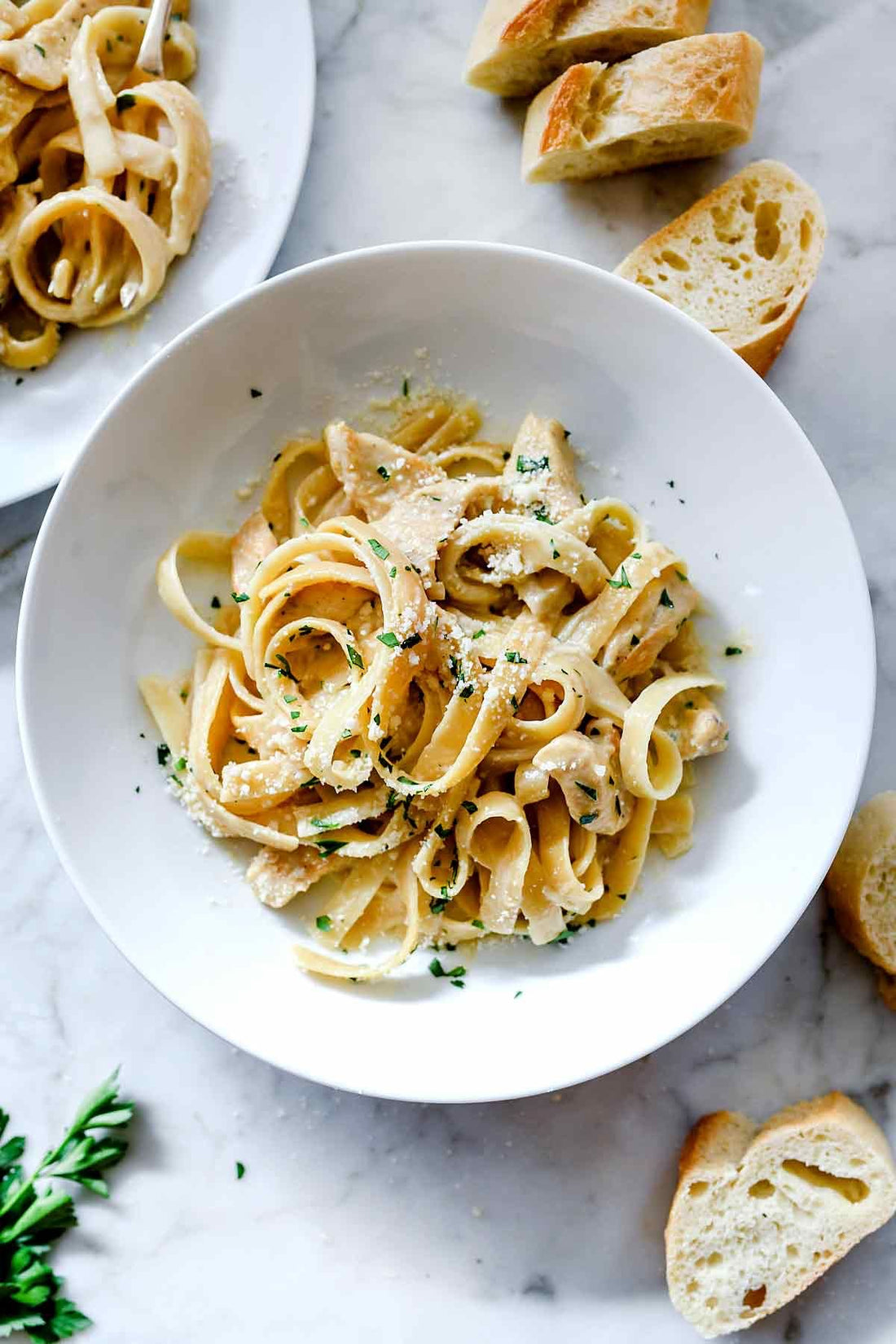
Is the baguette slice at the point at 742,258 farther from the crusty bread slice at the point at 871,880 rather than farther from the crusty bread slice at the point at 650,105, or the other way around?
the crusty bread slice at the point at 871,880

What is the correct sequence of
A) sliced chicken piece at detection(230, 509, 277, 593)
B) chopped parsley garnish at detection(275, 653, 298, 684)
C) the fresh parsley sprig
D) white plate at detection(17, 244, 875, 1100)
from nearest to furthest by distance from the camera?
white plate at detection(17, 244, 875, 1100) → chopped parsley garnish at detection(275, 653, 298, 684) → sliced chicken piece at detection(230, 509, 277, 593) → the fresh parsley sprig

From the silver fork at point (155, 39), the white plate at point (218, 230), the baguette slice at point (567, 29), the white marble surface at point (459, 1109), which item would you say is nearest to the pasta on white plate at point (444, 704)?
the white plate at point (218, 230)

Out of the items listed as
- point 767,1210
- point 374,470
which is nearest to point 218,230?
point 374,470

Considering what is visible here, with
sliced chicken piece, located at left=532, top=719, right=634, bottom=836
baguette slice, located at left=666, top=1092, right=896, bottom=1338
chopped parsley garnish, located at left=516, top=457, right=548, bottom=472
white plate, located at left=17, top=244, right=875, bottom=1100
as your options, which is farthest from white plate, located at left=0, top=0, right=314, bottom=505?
baguette slice, located at left=666, top=1092, right=896, bottom=1338

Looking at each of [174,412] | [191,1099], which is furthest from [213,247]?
[191,1099]

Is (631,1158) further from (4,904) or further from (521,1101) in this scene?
(4,904)

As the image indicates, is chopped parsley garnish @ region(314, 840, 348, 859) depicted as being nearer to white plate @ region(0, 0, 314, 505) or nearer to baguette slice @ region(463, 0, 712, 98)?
white plate @ region(0, 0, 314, 505)
